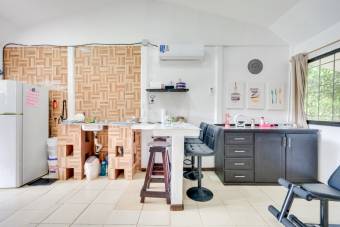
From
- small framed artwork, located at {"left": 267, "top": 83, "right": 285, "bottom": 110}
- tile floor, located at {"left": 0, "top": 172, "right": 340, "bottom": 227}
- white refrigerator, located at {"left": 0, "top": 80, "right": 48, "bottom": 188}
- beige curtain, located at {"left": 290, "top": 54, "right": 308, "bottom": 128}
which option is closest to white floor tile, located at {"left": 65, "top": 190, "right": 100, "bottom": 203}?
tile floor, located at {"left": 0, "top": 172, "right": 340, "bottom": 227}

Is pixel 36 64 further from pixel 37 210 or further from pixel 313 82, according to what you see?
pixel 313 82

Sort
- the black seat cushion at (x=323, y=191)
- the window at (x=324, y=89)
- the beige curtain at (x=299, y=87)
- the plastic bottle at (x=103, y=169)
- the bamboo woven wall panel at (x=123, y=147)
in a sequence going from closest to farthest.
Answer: the black seat cushion at (x=323, y=191) → the window at (x=324, y=89) → the bamboo woven wall panel at (x=123, y=147) → the beige curtain at (x=299, y=87) → the plastic bottle at (x=103, y=169)

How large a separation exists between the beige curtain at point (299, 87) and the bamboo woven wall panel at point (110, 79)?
2959 millimetres

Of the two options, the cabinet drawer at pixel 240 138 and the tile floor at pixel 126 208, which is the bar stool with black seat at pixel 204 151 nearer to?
the tile floor at pixel 126 208

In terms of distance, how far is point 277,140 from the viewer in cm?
321

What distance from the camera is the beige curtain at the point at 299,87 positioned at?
3.52m

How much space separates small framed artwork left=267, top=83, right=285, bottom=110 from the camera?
3945 millimetres

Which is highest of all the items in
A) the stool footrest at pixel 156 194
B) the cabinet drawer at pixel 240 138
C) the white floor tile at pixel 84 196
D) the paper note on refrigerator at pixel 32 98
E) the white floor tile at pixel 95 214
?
the paper note on refrigerator at pixel 32 98

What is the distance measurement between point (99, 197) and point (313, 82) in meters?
4.11

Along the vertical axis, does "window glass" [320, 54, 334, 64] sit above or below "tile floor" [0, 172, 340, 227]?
above

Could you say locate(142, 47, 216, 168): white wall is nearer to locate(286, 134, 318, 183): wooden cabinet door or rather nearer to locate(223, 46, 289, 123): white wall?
locate(223, 46, 289, 123): white wall

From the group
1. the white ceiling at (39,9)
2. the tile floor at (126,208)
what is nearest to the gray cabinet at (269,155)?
the tile floor at (126,208)

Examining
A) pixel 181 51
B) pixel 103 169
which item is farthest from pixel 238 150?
pixel 103 169

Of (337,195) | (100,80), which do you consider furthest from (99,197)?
(337,195)
